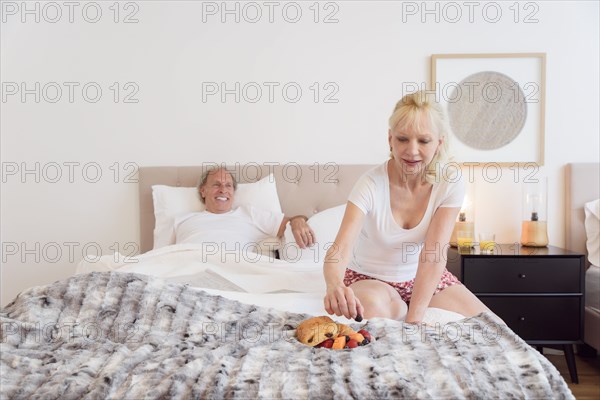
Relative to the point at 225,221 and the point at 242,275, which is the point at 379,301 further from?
the point at 225,221

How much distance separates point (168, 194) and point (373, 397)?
2.30m

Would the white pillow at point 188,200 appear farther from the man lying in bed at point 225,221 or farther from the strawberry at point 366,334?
the strawberry at point 366,334

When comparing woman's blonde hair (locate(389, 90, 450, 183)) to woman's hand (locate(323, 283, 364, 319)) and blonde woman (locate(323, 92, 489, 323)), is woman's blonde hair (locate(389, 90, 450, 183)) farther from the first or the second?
woman's hand (locate(323, 283, 364, 319))

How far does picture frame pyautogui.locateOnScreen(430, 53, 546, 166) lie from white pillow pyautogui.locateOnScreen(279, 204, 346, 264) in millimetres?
844

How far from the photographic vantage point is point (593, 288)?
3.00 metres

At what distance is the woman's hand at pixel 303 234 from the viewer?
283cm

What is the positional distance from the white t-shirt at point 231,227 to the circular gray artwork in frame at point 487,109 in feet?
3.80

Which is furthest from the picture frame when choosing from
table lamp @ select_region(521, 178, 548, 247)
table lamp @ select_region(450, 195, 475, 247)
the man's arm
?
the man's arm

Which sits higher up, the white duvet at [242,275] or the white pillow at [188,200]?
the white pillow at [188,200]

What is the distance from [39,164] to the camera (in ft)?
11.3

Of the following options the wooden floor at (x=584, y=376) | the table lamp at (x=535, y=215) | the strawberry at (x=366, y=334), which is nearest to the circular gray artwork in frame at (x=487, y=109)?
the table lamp at (x=535, y=215)

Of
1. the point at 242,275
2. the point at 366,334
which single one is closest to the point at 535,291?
the point at 242,275

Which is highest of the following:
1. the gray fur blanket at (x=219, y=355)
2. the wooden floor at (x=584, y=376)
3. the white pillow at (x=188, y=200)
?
the white pillow at (x=188, y=200)

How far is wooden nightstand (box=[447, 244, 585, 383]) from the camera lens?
2873 millimetres
